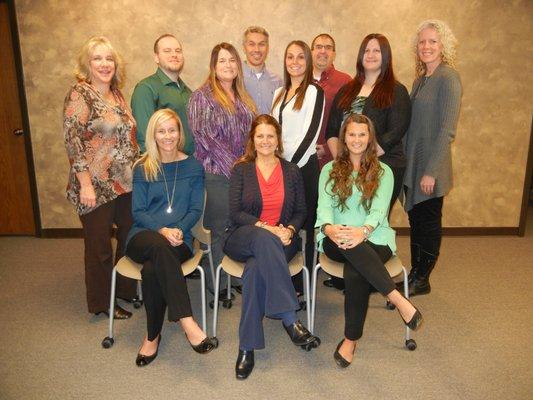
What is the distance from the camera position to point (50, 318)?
2.82m

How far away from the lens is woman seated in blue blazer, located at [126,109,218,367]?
2.27 m

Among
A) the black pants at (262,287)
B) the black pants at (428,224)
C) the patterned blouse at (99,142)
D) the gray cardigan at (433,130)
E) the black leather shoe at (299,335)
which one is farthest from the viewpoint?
the black pants at (428,224)

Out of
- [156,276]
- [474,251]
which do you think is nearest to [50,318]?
[156,276]

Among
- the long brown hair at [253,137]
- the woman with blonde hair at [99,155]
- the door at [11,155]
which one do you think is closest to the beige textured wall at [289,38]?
the door at [11,155]

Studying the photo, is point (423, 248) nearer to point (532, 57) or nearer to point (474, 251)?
point (474, 251)

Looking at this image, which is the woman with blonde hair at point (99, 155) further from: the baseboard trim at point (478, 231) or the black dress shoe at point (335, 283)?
the baseboard trim at point (478, 231)

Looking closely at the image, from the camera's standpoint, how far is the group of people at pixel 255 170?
229 cm

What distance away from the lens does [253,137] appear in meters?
2.56

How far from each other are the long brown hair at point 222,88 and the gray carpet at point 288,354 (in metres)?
1.33

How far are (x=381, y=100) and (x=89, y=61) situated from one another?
171 cm

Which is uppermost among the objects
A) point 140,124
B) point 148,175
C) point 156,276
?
point 140,124

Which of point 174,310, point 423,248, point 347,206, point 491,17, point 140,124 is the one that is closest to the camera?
point 174,310

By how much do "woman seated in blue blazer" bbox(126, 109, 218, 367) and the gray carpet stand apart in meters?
0.17

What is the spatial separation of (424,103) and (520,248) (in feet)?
6.86
